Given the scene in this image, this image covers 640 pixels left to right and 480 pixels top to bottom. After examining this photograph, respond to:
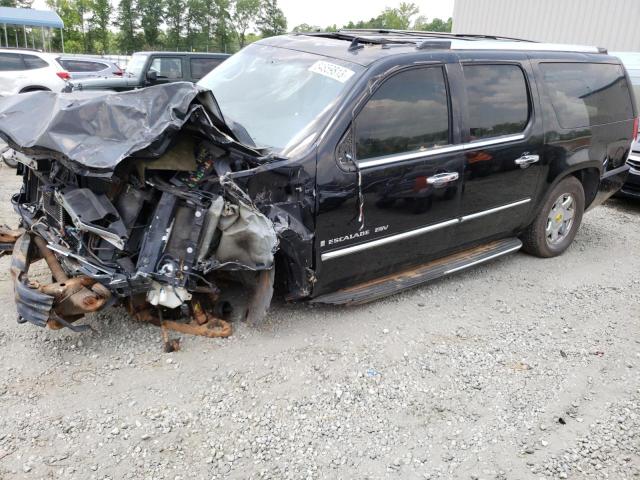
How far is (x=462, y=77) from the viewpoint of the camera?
12.5ft

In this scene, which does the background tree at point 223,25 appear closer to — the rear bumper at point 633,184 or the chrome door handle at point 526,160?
the rear bumper at point 633,184

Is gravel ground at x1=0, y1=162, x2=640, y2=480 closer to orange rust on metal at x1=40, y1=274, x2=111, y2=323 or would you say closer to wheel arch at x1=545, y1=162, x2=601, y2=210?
orange rust on metal at x1=40, y1=274, x2=111, y2=323

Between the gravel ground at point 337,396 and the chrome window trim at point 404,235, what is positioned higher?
the chrome window trim at point 404,235

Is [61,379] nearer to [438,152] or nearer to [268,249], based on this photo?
[268,249]

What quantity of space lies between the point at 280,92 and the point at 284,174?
2.87 ft

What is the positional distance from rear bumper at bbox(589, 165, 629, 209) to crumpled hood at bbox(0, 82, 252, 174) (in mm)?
4173

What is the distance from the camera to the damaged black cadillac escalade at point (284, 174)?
114 inches

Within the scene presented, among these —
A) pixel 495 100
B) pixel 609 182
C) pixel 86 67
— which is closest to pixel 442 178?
pixel 495 100

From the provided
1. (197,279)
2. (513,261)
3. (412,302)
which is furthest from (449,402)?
(513,261)

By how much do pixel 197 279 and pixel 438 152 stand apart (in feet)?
6.07

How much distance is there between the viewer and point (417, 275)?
400 cm

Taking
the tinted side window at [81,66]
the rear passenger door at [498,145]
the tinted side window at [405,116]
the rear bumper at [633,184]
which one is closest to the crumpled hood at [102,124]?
the tinted side window at [405,116]

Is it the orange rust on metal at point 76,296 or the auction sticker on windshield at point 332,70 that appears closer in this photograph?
the orange rust on metal at point 76,296

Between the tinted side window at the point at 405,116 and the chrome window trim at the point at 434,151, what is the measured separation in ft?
0.10
